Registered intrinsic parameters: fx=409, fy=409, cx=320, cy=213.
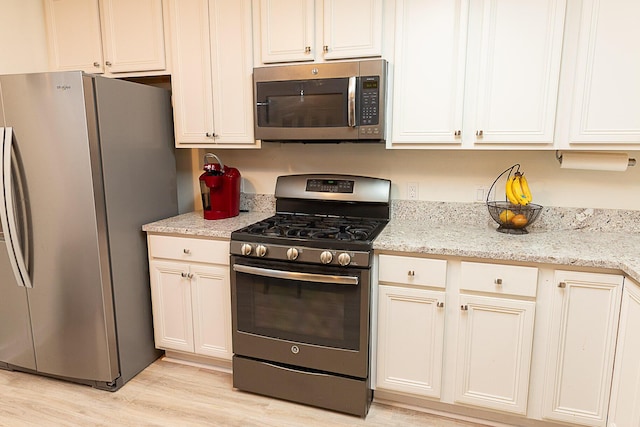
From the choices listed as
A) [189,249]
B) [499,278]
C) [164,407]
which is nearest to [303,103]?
[189,249]

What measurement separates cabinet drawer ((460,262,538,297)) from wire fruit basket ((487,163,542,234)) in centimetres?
39

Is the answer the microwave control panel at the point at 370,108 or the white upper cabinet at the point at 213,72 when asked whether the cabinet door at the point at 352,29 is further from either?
the white upper cabinet at the point at 213,72

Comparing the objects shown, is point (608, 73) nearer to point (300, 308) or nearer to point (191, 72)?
point (300, 308)

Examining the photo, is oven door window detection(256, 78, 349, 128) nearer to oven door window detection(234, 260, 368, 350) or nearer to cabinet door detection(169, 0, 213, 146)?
Result: cabinet door detection(169, 0, 213, 146)

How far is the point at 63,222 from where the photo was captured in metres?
2.21

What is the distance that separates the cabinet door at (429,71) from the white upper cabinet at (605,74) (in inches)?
20.2

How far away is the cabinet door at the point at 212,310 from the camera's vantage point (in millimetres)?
2365

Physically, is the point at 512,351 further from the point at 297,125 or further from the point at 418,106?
the point at 297,125

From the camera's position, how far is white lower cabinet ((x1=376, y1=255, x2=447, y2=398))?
6.47 ft

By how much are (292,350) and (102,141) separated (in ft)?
4.92

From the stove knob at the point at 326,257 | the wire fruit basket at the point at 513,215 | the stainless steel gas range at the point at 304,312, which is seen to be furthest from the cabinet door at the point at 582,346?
the stove knob at the point at 326,257

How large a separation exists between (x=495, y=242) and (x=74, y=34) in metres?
2.90

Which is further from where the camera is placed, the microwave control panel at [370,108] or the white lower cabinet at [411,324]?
the microwave control panel at [370,108]

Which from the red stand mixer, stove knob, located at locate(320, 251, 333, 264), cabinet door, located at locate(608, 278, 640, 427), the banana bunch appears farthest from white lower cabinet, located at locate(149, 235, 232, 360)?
cabinet door, located at locate(608, 278, 640, 427)
